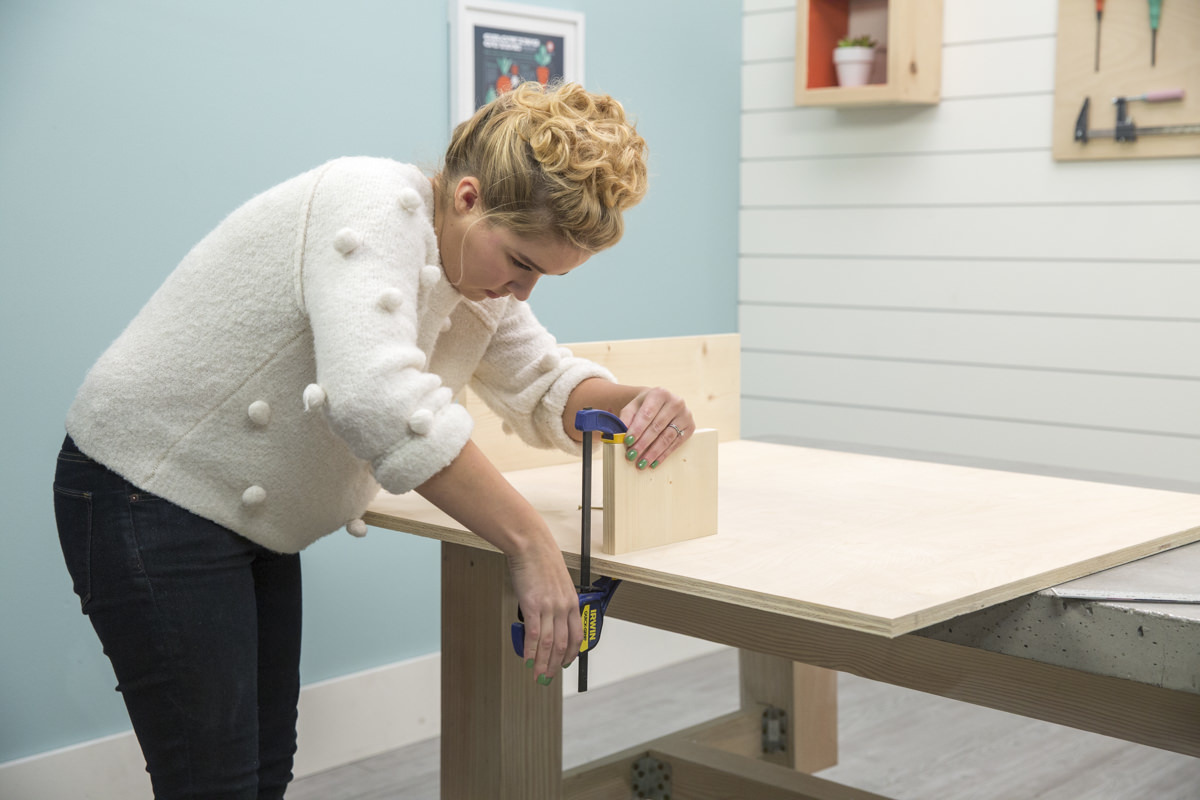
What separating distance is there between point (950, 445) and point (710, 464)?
1.95m

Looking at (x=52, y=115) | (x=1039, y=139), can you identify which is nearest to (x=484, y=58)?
(x=52, y=115)

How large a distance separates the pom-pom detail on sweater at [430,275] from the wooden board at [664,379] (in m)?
0.55

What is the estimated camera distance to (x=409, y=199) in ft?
4.27

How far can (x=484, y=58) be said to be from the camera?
9.45ft

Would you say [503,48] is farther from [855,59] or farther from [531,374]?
[531,374]

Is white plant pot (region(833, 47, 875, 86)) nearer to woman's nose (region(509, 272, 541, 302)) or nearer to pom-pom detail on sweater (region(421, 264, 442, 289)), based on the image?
woman's nose (region(509, 272, 541, 302))

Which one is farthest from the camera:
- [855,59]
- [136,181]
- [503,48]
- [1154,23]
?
[855,59]

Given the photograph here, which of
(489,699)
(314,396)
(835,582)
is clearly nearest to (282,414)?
(314,396)

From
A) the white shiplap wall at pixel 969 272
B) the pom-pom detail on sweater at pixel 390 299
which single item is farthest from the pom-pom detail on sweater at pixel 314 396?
the white shiplap wall at pixel 969 272

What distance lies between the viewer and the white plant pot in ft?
10.4

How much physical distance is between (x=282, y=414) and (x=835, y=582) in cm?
63

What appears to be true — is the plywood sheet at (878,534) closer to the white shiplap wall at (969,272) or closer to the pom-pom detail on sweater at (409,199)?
the pom-pom detail on sweater at (409,199)

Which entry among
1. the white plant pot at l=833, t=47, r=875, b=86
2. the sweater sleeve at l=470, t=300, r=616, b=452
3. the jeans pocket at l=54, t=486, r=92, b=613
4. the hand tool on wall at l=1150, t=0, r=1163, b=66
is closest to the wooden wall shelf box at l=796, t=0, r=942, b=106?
the white plant pot at l=833, t=47, r=875, b=86

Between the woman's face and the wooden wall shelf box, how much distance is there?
193 cm
